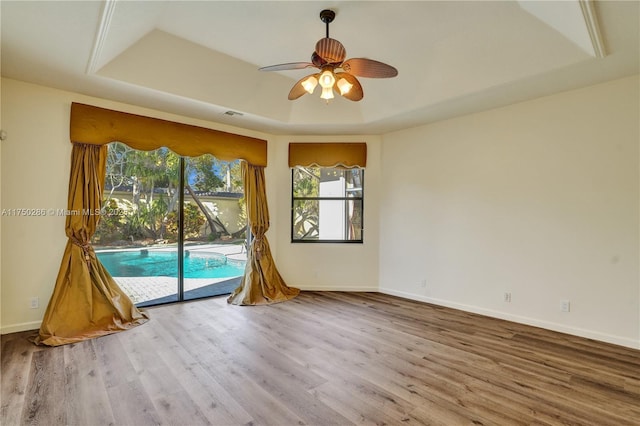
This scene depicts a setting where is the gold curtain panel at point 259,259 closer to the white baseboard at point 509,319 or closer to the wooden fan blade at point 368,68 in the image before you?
the white baseboard at point 509,319

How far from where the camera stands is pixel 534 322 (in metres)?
3.69

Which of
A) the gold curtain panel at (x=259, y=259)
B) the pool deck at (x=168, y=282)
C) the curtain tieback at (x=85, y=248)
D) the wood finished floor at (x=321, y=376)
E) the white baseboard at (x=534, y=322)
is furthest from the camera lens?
the gold curtain panel at (x=259, y=259)

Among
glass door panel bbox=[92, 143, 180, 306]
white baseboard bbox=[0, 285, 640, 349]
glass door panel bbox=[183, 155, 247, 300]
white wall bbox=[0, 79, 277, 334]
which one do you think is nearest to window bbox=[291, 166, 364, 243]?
glass door panel bbox=[183, 155, 247, 300]

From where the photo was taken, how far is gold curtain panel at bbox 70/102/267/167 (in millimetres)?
3580

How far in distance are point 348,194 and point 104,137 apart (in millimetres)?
3432

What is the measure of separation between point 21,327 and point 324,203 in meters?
4.00

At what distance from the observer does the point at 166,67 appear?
3.37m

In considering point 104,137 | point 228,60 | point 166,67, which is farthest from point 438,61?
point 104,137

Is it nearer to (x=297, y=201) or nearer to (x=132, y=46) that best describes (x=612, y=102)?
(x=297, y=201)

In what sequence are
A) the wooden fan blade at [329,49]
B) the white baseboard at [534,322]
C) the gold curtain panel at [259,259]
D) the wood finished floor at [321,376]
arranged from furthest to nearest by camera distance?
the gold curtain panel at [259,259], the white baseboard at [534,322], the wooden fan blade at [329,49], the wood finished floor at [321,376]

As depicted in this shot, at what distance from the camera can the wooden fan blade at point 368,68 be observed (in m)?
2.49

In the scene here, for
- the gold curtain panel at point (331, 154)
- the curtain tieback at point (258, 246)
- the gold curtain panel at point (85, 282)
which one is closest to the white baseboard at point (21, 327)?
the gold curtain panel at point (85, 282)

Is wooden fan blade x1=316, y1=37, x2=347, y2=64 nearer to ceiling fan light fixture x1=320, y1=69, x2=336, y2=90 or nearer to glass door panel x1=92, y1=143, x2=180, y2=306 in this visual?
ceiling fan light fixture x1=320, y1=69, x2=336, y2=90

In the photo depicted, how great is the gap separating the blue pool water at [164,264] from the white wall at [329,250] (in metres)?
0.85
